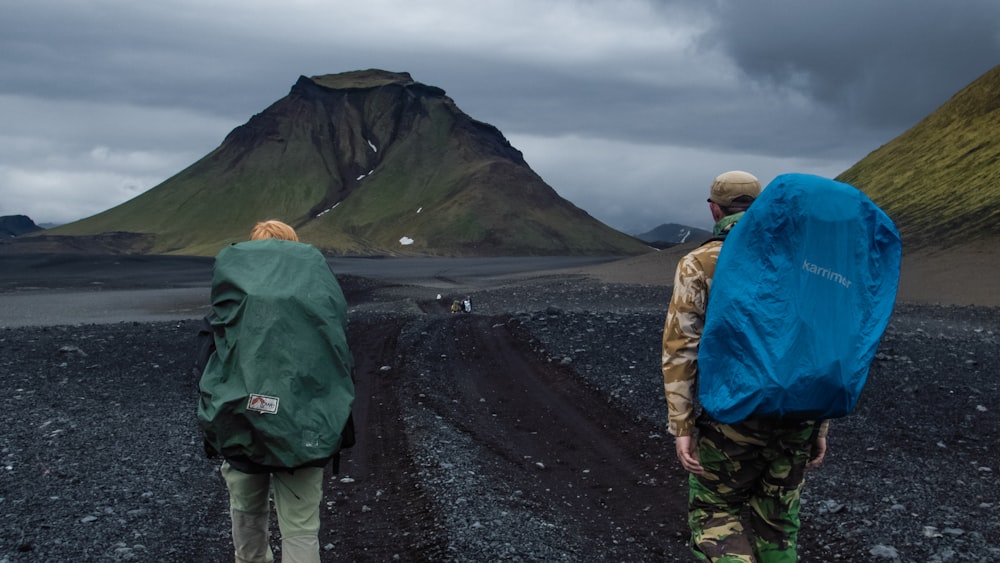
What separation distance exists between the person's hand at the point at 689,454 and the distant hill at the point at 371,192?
124m

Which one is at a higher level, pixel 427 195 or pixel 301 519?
pixel 427 195

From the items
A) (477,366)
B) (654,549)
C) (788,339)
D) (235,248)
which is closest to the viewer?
(788,339)

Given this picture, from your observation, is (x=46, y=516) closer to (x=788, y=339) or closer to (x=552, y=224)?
(x=788, y=339)

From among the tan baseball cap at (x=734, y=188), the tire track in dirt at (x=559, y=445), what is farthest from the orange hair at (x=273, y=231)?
the tire track in dirt at (x=559, y=445)

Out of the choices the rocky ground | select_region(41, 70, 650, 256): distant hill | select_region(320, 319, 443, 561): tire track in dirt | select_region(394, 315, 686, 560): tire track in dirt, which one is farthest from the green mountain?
select_region(41, 70, 650, 256): distant hill

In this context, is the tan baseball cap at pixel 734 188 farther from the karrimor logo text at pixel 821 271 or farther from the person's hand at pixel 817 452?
the person's hand at pixel 817 452

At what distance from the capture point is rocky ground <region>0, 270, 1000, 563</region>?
631cm

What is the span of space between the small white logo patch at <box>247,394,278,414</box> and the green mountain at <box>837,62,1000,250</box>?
1378 inches

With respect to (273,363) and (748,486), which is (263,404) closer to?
(273,363)

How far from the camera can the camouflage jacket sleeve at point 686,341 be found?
384 centimetres

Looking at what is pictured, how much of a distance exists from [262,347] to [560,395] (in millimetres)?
8597

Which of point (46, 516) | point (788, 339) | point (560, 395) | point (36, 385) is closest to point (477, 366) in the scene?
point (560, 395)

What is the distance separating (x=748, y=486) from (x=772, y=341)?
2.59 feet

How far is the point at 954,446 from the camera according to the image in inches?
349
